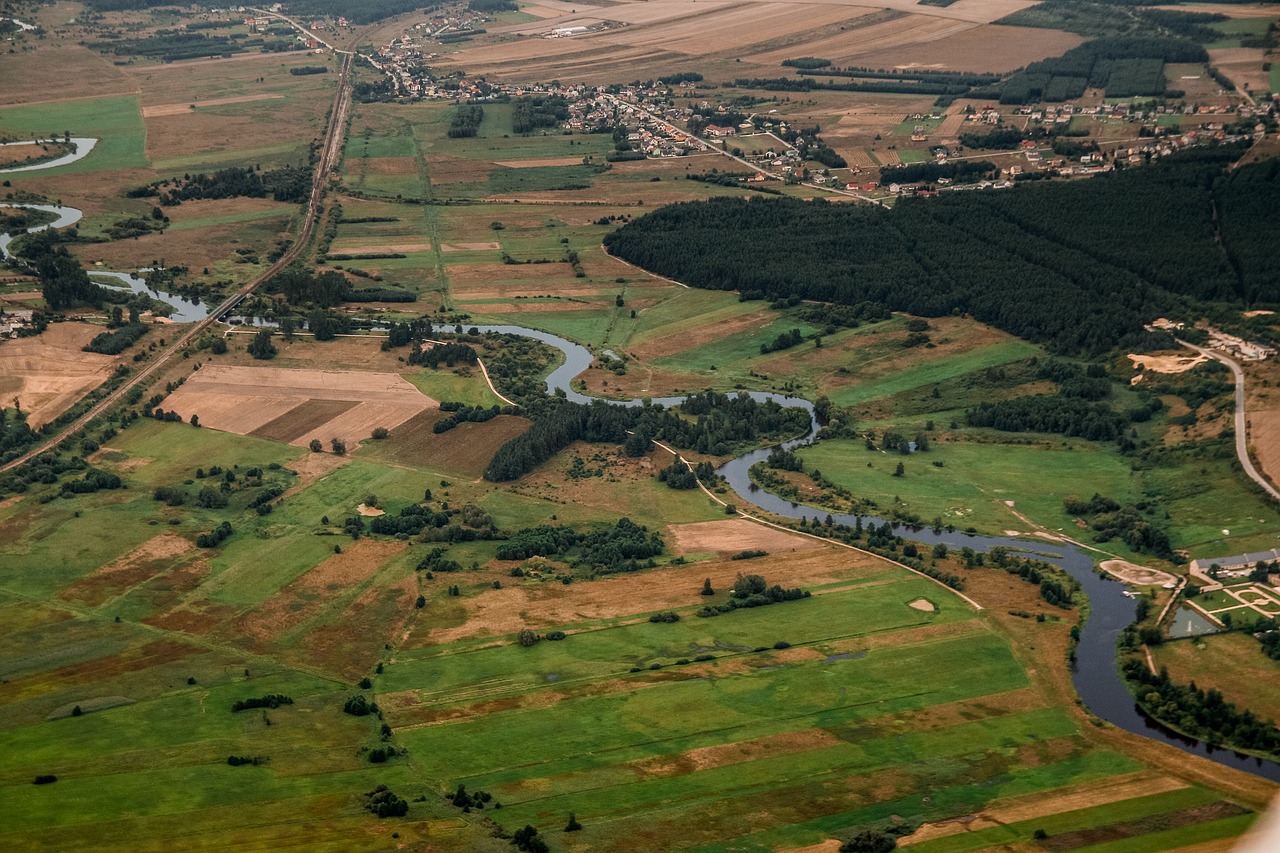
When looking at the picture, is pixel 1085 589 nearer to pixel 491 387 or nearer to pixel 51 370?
pixel 491 387

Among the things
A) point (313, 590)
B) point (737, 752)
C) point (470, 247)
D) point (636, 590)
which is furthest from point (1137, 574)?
point (470, 247)

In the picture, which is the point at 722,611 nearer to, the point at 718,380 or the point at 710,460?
the point at 710,460

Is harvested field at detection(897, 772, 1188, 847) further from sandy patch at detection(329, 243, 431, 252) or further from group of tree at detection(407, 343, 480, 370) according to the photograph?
sandy patch at detection(329, 243, 431, 252)

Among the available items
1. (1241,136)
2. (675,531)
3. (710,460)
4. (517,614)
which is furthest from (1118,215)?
(517,614)

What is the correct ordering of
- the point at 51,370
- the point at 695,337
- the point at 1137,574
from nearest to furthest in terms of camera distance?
the point at 1137,574
the point at 51,370
the point at 695,337

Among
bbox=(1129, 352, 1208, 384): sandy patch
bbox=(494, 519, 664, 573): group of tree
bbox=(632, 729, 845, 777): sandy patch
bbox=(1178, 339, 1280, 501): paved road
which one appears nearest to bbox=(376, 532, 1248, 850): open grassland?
bbox=(632, 729, 845, 777): sandy patch

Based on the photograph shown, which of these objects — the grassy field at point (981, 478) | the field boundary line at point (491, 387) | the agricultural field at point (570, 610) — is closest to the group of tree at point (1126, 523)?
the agricultural field at point (570, 610)

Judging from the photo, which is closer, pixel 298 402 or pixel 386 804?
pixel 386 804

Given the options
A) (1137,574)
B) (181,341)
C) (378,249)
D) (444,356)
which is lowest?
(1137,574)
